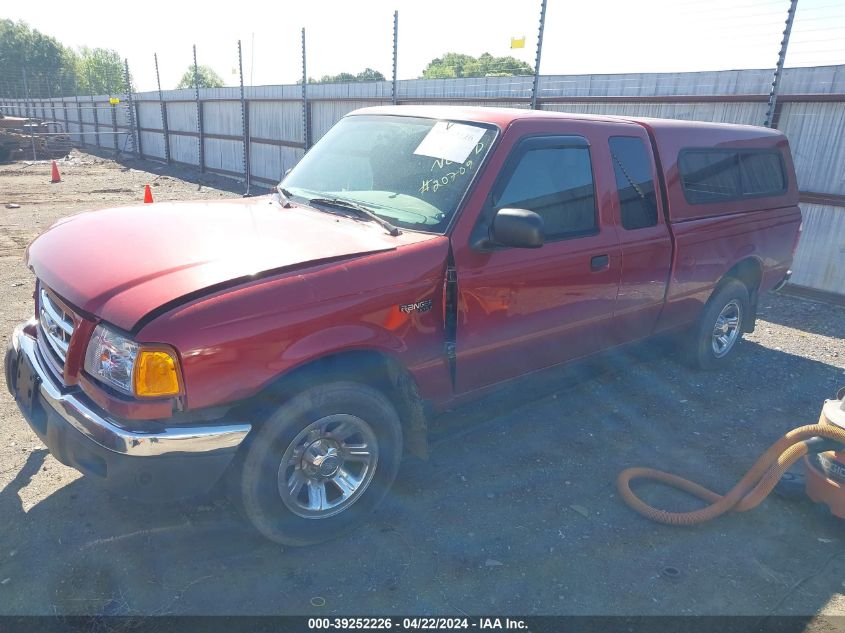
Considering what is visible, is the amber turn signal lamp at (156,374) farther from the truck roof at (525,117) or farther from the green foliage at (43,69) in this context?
the green foliage at (43,69)

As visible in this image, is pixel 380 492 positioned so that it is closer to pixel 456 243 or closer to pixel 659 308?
pixel 456 243

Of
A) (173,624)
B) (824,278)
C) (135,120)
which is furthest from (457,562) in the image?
(135,120)

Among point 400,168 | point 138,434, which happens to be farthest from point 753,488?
point 138,434

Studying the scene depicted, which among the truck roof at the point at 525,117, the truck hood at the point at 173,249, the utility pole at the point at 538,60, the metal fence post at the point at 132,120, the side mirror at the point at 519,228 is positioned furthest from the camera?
the metal fence post at the point at 132,120

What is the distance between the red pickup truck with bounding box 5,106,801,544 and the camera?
2480mm

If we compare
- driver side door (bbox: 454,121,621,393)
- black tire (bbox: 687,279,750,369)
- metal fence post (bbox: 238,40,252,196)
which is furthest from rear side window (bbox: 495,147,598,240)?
metal fence post (bbox: 238,40,252,196)

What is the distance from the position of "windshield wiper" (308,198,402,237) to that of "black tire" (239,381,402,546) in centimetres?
85

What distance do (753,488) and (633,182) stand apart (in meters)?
2.08

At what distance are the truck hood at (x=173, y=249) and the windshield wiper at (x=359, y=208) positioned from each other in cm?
4

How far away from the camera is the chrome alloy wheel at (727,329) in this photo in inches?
214

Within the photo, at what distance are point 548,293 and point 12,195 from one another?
16.0 m

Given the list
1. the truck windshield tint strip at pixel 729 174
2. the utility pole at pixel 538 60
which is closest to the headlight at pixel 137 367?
the truck windshield tint strip at pixel 729 174

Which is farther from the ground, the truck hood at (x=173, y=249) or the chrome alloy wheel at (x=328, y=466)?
the truck hood at (x=173, y=249)

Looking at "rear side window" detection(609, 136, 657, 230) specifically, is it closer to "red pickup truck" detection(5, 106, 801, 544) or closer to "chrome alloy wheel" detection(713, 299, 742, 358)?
"red pickup truck" detection(5, 106, 801, 544)
